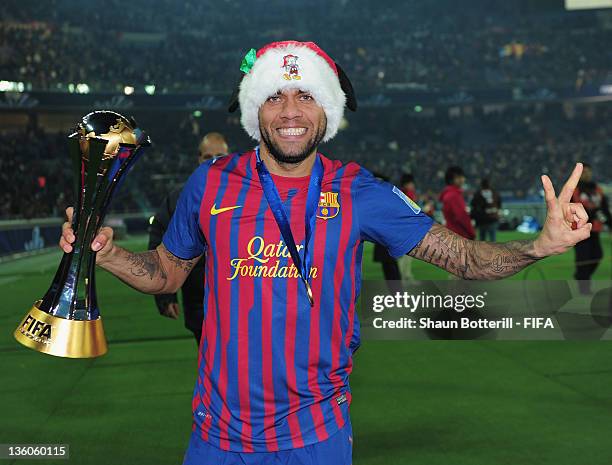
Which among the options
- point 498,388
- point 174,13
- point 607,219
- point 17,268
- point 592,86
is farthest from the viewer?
point 174,13

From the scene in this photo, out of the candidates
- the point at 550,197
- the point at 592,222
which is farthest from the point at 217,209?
the point at 592,222

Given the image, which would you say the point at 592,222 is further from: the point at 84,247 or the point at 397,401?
the point at 84,247

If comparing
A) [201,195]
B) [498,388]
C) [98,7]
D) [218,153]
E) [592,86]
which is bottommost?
[498,388]

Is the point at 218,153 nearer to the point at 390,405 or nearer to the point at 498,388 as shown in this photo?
the point at 390,405

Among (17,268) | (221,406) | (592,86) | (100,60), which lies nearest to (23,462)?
(221,406)

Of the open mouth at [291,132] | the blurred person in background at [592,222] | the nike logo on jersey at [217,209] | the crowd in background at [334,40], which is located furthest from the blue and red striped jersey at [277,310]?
the crowd in background at [334,40]

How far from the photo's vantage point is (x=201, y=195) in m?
2.86

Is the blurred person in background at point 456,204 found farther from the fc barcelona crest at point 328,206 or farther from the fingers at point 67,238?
the fingers at point 67,238

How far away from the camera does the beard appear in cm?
279

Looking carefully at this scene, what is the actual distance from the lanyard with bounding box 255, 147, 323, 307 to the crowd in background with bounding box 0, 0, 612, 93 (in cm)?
3920

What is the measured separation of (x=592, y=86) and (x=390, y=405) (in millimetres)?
44152

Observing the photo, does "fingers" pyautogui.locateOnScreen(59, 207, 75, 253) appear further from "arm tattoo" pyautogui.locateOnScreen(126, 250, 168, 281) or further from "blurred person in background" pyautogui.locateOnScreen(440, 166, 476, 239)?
"blurred person in background" pyautogui.locateOnScreen(440, 166, 476, 239)

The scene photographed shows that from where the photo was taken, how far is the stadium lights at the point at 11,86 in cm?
3610

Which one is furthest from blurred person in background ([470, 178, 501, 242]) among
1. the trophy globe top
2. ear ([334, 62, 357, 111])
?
the trophy globe top
